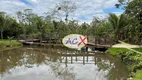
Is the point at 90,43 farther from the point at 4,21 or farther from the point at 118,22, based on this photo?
the point at 4,21

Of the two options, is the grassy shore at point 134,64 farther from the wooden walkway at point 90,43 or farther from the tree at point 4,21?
the tree at point 4,21

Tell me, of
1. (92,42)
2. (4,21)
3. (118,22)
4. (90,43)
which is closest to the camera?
(90,43)

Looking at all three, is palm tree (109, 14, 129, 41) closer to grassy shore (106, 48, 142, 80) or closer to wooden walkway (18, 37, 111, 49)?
wooden walkway (18, 37, 111, 49)

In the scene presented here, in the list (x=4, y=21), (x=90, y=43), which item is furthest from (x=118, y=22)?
(x=4, y=21)

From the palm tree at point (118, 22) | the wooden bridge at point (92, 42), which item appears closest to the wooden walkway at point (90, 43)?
the wooden bridge at point (92, 42)

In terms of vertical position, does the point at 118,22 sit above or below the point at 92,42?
above

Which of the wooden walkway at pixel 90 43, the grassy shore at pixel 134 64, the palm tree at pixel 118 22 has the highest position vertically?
the palm tree at pixel 118 22

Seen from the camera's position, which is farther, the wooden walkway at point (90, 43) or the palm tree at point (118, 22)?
the palm tree at point (118, 22)

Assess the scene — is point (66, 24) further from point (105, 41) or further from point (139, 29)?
point (139, 29)

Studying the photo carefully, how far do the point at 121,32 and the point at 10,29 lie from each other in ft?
63.9

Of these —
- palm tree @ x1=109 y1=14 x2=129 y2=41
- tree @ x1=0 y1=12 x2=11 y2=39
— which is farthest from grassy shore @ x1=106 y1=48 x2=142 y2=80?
tree @ x1=0 y1=12 x2=11 y2=39

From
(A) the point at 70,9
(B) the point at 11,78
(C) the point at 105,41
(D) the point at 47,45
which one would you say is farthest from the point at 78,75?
Result: (A) the point at 70,9

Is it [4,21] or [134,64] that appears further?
[4,21]

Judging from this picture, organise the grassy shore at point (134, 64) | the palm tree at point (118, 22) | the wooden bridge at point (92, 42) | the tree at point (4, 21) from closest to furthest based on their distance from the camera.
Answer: the grassy shore at point (134, 64) → the wooden bridge at point (92, 42) → the palm tree at point (118, 22) → the tree at point (4, 21)
